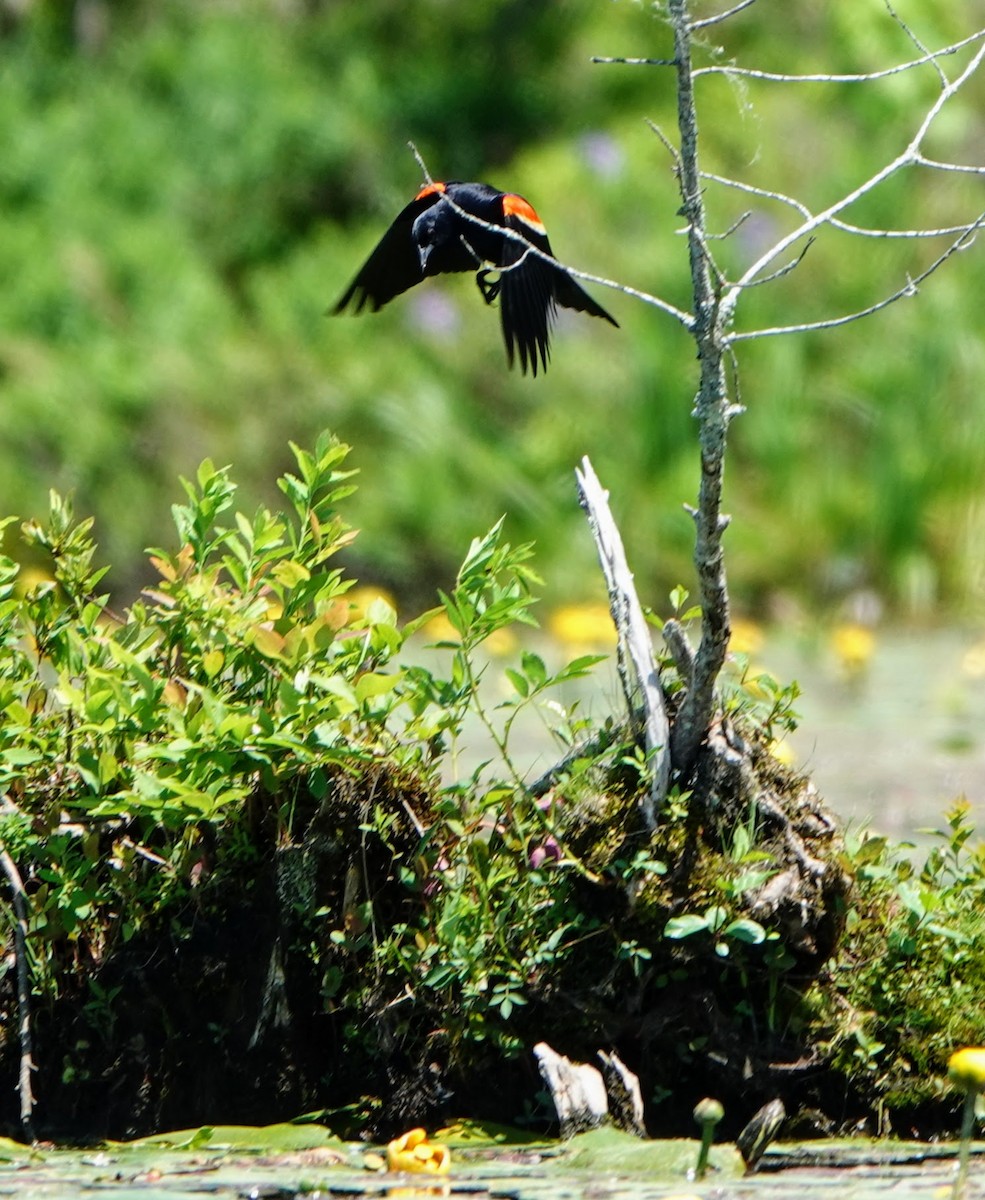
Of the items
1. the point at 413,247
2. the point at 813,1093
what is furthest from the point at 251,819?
the point at 413,247

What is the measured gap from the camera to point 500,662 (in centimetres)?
720

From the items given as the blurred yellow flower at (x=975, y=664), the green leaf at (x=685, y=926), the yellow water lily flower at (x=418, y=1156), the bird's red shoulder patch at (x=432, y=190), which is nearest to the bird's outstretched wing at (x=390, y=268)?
the bird's red shoulder patch at (x=432, y=190)

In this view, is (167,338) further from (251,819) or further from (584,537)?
(251,819)

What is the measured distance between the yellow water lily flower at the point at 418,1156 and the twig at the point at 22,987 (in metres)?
0.67

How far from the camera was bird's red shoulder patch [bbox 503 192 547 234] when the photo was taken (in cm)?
412

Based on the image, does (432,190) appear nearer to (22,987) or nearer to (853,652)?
(22,987)

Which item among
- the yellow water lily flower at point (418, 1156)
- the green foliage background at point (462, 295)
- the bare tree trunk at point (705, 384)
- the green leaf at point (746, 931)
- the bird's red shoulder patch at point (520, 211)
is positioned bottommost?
the yellow water lily flower at point (418, 1156)

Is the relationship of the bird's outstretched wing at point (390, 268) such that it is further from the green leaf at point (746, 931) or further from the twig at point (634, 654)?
the green leaf at point (746, 931)

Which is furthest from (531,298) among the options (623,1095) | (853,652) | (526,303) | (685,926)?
(853,652)

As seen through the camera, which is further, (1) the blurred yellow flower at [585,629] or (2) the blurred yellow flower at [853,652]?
(1) the blurred yellow flower at [585,629]

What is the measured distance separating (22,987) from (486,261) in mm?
1788

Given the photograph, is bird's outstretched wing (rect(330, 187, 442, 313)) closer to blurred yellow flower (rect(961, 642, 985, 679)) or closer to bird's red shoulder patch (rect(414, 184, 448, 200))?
bird's red shoulder patch (rect(414, 184, 448, 200))

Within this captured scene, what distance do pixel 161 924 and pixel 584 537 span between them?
5.71 metres

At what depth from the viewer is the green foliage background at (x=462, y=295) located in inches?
350
